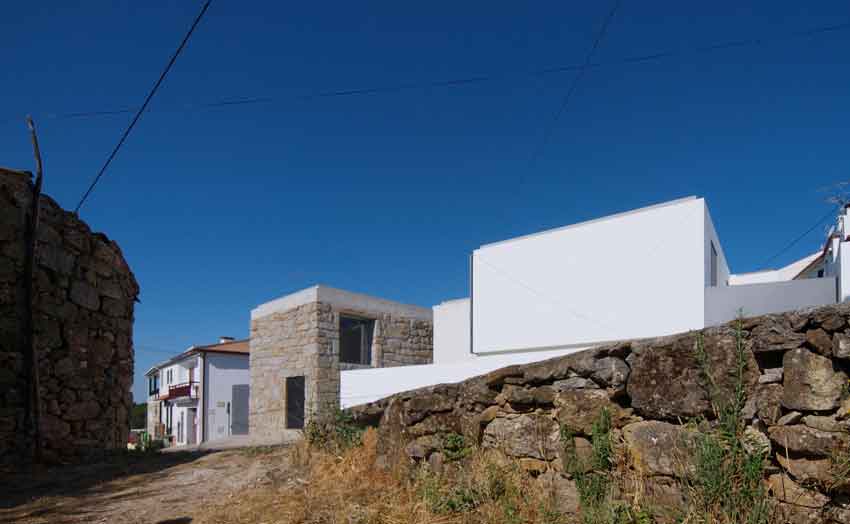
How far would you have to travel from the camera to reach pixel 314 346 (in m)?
17.0

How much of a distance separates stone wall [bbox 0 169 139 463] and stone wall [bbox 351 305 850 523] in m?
5.16

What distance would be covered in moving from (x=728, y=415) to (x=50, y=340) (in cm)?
747

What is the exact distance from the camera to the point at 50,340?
7324 millimetres

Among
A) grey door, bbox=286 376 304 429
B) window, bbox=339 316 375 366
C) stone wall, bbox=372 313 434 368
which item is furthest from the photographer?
stone wall, bbox=372 313 434 368

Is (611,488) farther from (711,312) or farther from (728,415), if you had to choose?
(711,312)

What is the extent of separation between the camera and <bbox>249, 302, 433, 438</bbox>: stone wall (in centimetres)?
1702

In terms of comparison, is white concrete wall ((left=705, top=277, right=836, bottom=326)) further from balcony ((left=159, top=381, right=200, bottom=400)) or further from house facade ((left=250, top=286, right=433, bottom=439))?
balcony ((left=159, top=381, right=200, bottom=400))

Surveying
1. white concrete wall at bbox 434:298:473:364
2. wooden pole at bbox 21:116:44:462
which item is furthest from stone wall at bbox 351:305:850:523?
white concrete wall at bbox 434:298:473:364

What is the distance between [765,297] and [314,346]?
38.5 feet

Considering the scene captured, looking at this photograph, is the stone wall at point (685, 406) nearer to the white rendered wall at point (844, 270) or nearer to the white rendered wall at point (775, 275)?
the white rendered wall at point (844, 270)

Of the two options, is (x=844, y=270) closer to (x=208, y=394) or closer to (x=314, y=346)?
(x=314, y=346)

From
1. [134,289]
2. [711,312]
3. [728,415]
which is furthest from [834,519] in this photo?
[711,312]

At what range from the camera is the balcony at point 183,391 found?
29656 mm

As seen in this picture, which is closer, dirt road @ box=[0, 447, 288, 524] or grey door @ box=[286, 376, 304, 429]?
dirt road @ box=[0, 447, 288, 524]
